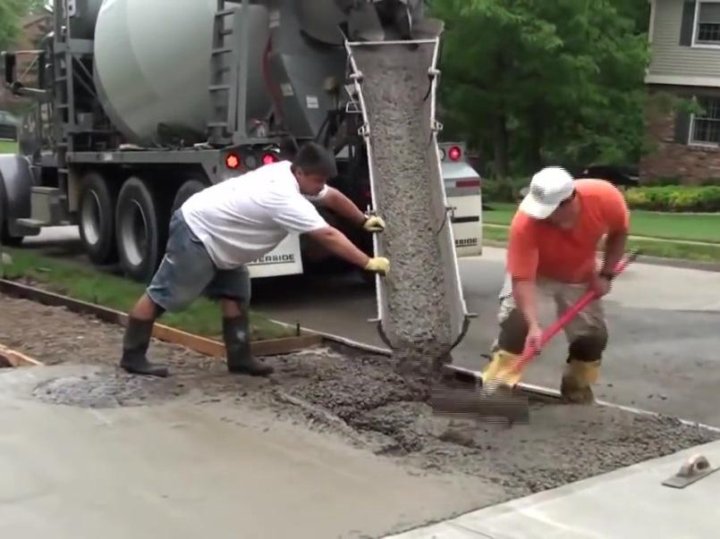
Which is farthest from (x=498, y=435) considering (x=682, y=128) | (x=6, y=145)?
(x=6, y=145)

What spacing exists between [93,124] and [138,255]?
7.01 ft

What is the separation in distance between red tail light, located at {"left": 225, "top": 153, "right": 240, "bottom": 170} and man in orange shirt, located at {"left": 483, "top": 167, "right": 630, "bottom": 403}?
3.90 m

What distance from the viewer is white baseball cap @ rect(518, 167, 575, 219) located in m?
5.45

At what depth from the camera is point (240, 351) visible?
7.00 meters

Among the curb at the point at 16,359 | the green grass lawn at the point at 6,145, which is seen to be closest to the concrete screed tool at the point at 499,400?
the curb at the point at 16,359

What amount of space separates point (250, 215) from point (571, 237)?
1962 mm

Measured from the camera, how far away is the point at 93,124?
1255 centimetres

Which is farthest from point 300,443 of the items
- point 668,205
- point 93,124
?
point 668,205

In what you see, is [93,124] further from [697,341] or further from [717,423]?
[717,423]

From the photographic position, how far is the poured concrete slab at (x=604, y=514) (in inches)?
172

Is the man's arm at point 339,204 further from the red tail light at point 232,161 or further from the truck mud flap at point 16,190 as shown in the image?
the truck mud flap at point 16,190

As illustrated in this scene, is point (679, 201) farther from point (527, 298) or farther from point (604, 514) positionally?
point (604, 514)

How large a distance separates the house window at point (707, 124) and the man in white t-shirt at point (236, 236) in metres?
24.9

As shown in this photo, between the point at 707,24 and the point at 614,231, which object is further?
the point at 707,24
